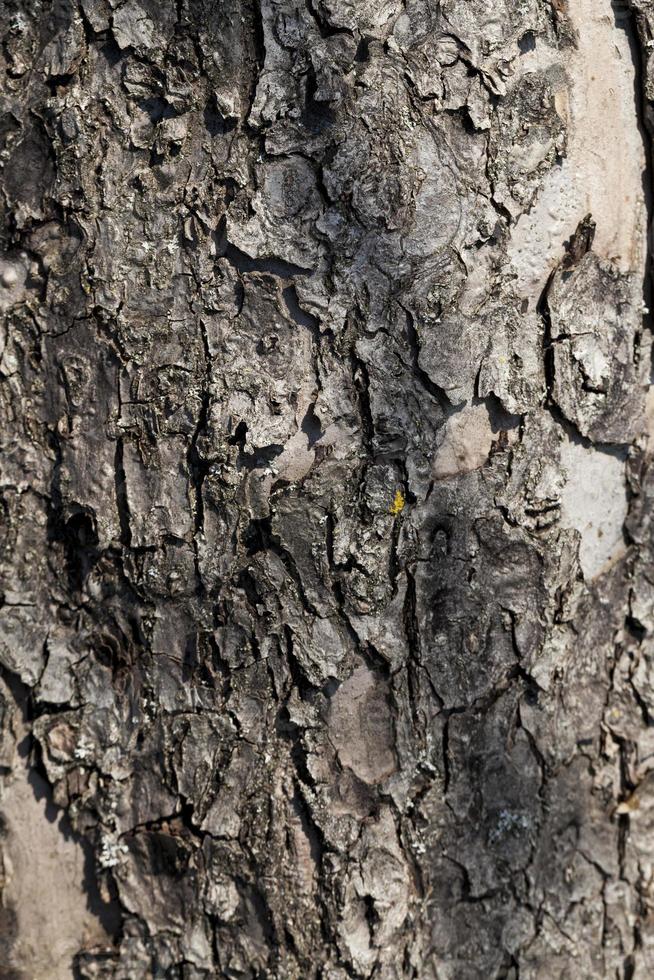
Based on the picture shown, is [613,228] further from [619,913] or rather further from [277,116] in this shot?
[619,913]

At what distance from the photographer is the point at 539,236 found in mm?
1408

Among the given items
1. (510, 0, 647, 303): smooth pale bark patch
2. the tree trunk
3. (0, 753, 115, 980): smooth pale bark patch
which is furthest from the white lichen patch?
(0, 753, 115, 980): smooth pale bark patch

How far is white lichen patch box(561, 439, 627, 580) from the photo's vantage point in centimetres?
151

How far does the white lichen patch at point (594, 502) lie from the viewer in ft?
4.95

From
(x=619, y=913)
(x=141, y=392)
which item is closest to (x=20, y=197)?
(x=141, y=392)

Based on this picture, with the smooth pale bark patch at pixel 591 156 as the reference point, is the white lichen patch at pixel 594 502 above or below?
below

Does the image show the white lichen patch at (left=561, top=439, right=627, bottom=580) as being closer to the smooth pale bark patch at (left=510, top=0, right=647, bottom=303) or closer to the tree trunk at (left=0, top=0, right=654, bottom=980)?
the tree trunk at (left=0, top=0, right=654, bottom=980)

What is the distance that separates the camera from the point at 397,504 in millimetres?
1397

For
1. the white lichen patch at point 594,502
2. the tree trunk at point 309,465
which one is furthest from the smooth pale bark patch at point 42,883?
the white lichen patch at point 594,502

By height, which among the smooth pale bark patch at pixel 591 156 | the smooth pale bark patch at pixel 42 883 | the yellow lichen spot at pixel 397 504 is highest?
the smooth pale bark patch at pixel 591 156

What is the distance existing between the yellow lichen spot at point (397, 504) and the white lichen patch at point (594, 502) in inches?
12.2

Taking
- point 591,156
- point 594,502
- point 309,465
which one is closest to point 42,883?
point 309,465

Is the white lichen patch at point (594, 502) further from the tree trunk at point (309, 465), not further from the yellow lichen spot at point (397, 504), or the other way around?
the yellow lichen spot at point (397, 504)

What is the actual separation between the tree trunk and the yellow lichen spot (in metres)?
0.01
